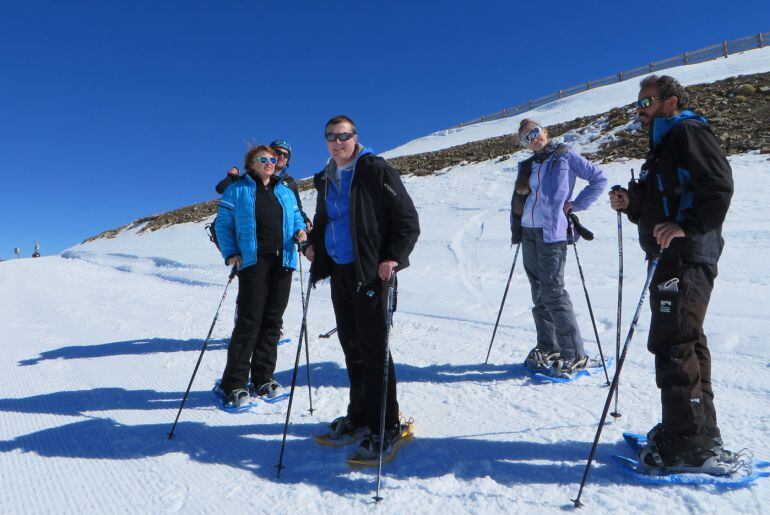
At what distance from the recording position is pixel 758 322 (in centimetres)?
533

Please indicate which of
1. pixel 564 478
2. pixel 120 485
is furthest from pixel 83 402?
pixel 564 478

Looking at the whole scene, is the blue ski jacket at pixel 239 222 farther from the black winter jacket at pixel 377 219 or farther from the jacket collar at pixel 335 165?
the black winter jacket at pixel 377 219

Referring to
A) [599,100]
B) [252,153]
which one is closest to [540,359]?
[252,153]

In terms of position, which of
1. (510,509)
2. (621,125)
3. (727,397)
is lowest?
(727,397)

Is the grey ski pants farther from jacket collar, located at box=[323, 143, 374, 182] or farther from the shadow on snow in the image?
jacket collar, located at box=[323, 143, 374, 182]

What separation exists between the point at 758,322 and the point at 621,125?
19277mm

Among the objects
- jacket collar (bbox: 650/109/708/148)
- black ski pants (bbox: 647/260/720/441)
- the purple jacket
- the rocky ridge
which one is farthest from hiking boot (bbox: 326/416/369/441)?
the rocky ridge

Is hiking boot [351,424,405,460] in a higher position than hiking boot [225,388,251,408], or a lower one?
lower

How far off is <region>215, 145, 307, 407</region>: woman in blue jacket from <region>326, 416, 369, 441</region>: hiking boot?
998 millimetres

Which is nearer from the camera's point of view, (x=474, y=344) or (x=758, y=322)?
(x=758, y=322)

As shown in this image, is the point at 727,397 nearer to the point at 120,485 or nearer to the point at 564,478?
the point at 564,478

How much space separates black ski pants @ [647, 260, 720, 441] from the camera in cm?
256

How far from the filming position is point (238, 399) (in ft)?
12.8

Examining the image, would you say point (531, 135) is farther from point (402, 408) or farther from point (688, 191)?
point (402, 408)
